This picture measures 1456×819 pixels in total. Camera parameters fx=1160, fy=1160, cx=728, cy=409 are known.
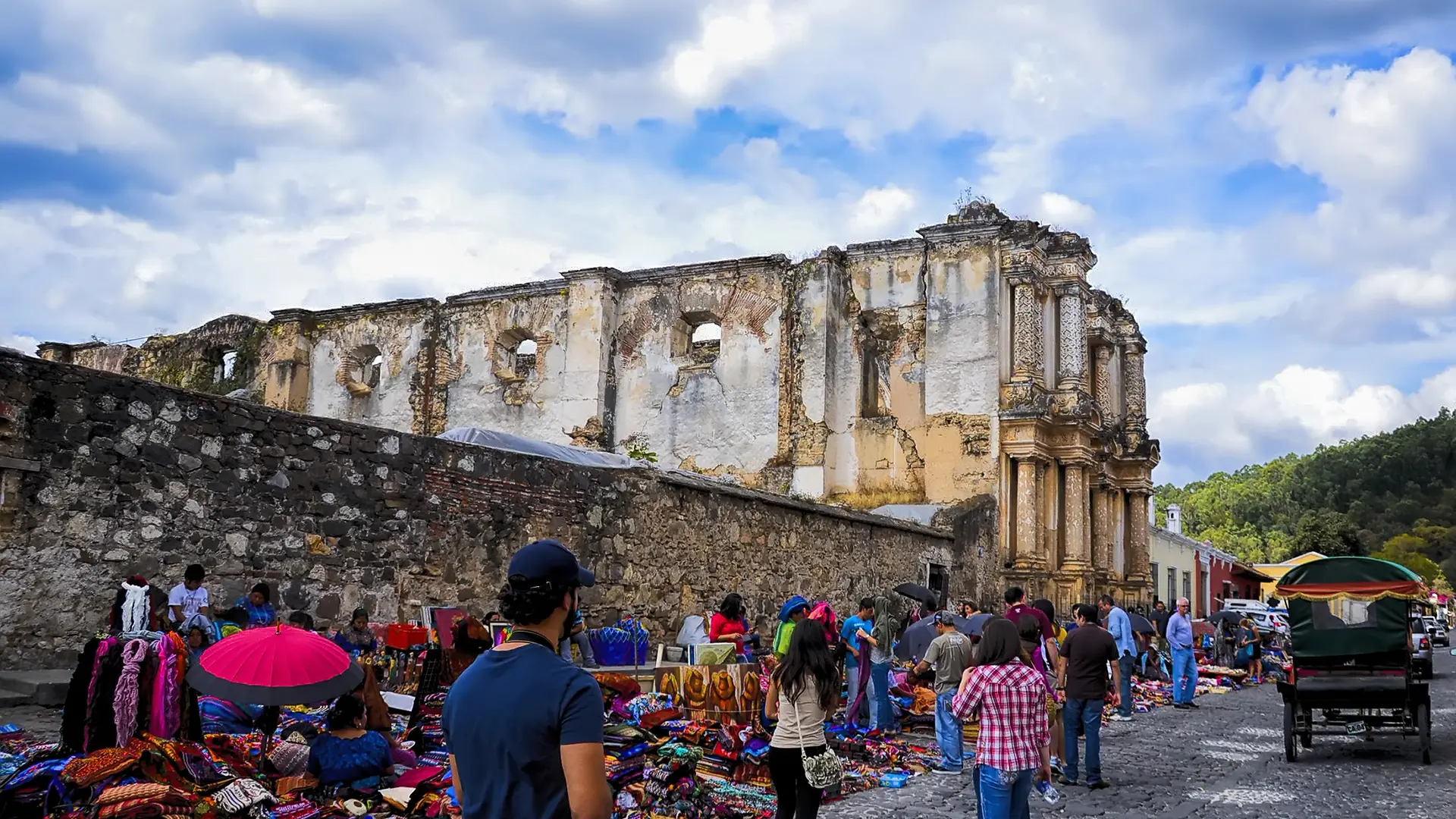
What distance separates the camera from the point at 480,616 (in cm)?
1191

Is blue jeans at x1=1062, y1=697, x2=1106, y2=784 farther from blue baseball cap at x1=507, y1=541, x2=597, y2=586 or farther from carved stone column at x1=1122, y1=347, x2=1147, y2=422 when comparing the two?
carved stone column at x1=1122, y1=347, x2=1147, y2=422

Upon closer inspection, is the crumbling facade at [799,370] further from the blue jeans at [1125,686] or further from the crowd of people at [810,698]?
the blue jeans at [1125,686]

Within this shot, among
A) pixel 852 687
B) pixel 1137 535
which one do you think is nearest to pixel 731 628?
pixel 852 687

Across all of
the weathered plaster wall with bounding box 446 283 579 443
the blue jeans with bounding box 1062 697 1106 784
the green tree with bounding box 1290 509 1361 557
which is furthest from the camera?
the green tree with bounding box 1290 509 1361 557

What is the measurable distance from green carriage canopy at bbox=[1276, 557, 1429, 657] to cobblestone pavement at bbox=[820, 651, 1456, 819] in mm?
1086

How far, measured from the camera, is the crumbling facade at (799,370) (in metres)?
25.7

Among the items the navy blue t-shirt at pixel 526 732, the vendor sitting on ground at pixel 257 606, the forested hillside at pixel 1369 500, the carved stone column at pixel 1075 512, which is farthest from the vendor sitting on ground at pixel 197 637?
the forested hillside at pixel 1369 500

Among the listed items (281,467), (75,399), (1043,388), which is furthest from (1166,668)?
(75,399)

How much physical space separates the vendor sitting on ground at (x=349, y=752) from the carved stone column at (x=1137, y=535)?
28316 millimetres

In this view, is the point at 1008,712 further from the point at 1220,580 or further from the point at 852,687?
the point at 1220,580

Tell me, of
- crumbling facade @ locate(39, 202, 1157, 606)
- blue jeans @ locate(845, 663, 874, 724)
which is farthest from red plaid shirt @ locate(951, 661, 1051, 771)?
crumbling facade @ locate(39, 202, 1157, 606)

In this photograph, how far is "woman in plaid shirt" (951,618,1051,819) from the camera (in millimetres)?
6152

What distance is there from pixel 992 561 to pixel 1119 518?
873 cm

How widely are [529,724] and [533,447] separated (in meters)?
13.8
